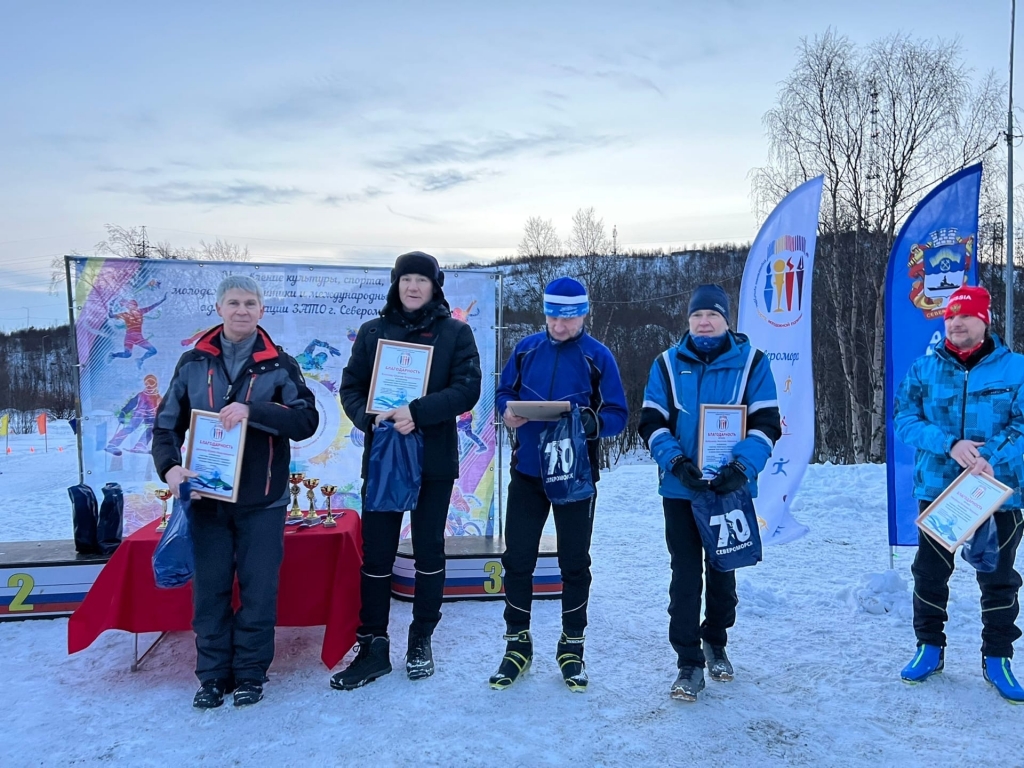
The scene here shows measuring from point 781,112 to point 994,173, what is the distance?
16.3ft

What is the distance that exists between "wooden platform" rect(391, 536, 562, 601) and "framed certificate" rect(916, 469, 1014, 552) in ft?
Result: 7.35

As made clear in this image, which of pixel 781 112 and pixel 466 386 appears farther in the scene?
pixel 781 112

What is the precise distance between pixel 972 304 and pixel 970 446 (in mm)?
645

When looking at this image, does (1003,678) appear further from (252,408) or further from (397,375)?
(252,408)

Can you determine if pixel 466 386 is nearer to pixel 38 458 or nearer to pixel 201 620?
pixel 201 620

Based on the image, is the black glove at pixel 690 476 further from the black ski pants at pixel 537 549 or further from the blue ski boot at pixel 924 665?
the blue ski boot at pixel 924 665

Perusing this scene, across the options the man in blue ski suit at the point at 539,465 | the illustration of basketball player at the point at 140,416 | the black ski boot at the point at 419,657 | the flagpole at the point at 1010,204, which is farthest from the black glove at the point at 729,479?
the flagpole at the point at 1010,204

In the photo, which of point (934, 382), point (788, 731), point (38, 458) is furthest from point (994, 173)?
point (38, 458)

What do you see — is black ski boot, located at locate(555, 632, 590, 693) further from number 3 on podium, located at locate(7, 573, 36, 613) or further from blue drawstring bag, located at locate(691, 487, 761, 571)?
number 3 on podium, located at locate(7, 573, 36, 613)

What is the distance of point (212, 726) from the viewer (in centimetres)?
293

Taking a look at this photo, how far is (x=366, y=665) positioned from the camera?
11.0 ft

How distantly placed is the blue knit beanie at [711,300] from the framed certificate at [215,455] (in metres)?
2.11

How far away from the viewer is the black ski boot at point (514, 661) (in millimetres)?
3268

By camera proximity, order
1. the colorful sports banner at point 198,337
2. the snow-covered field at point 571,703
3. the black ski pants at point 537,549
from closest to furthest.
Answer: the snow-covered field at point 571,703 → the black ski pants at point 537,549 → the colorful sports banner at point 198,337
